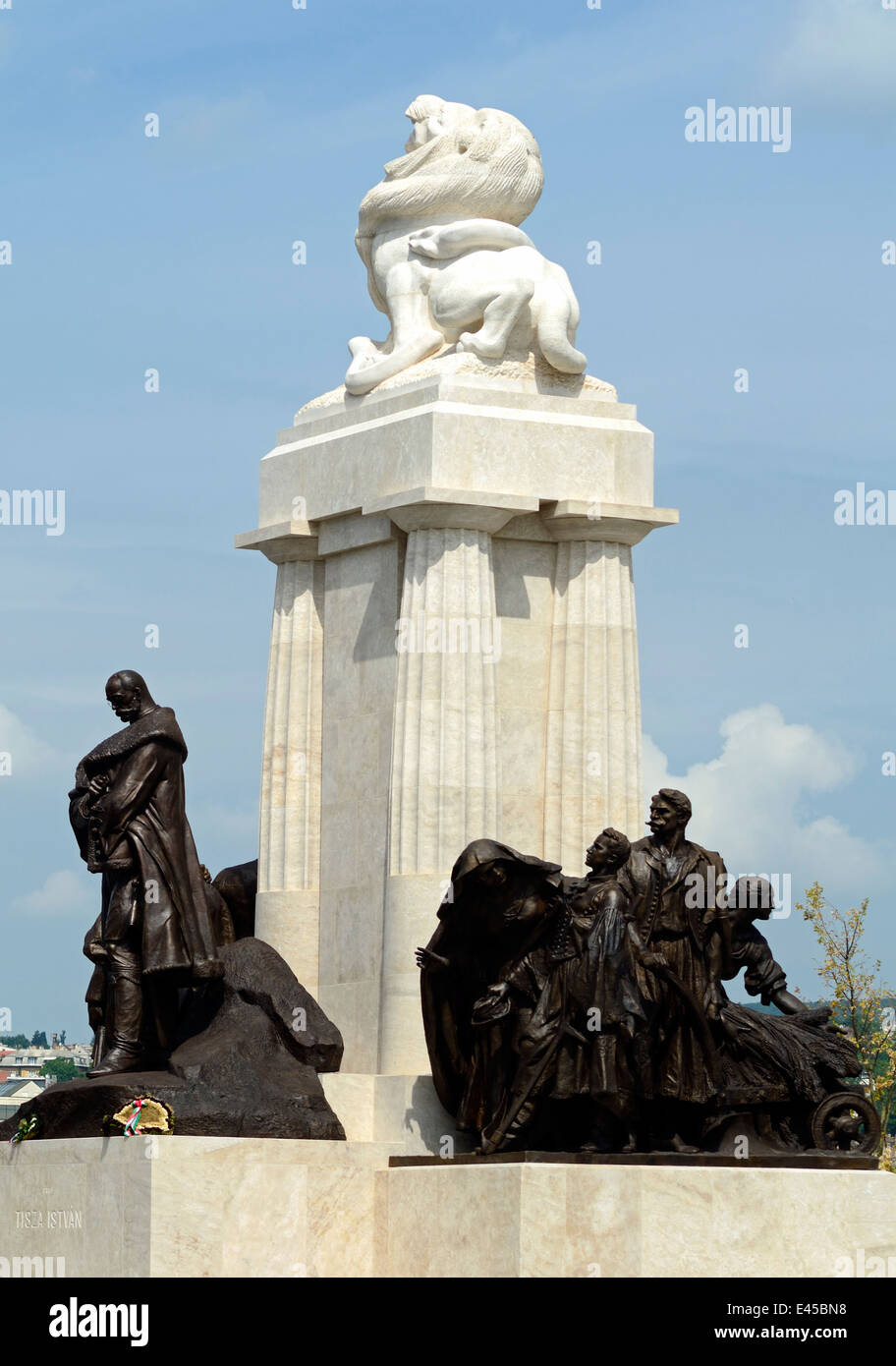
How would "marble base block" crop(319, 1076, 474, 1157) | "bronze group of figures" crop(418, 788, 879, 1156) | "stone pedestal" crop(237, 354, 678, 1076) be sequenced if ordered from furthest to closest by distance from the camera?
"stone pedestal" crop(237, 354, 678, 1076) → "marble base block" crop(319, 1076, 474, 1157) → "bronze group of figures" crop(418, 788, 879, 1156)

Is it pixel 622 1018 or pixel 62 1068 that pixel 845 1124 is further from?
pixel 62 1068

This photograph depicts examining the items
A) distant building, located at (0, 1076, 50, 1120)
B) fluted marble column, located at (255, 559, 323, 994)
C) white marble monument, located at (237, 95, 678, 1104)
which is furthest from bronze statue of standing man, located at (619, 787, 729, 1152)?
distant building, located at (0, 1076, 50, 1120)

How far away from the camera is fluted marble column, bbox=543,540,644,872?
27141 mm

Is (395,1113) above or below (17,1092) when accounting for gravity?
below

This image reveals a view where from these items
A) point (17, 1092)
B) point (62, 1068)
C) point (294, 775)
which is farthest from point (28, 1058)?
point (294, 775)

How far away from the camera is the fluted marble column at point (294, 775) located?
92.3 feet

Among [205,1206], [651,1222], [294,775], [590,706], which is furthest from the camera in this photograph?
[294,775]

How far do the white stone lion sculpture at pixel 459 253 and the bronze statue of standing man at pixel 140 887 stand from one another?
Answer: 411 cm

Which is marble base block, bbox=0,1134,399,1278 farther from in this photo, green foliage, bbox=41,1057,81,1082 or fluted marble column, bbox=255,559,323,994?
green foliage, bbox=41,1057,81,1082

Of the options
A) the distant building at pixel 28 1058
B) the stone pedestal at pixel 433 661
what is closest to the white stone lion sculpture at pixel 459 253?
the stone pedestal at pixel 433 661

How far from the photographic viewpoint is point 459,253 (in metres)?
28.2

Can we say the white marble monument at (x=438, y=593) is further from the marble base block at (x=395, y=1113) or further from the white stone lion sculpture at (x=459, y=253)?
the marble base block at (x=395, y=1113)

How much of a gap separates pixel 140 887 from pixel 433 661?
10.2 feet

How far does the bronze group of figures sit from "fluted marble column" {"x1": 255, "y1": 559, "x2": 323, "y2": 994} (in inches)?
114
